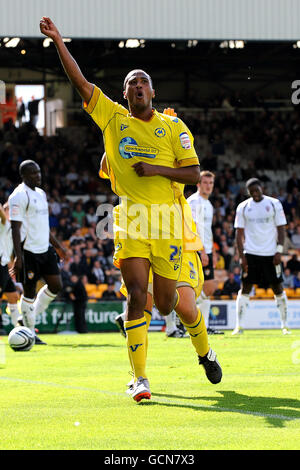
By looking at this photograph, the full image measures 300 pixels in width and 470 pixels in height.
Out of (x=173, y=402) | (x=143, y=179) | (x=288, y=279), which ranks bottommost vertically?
(x=288, y=279)

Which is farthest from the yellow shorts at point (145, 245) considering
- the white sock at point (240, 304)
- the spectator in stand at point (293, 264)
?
the spectator in stand at point (293, 264)

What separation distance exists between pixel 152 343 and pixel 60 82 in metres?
23.5

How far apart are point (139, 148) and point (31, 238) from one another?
250 inches

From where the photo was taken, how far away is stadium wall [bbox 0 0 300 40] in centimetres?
2309

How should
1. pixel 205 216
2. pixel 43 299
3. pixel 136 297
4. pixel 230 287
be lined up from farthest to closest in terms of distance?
1. pixel 230 287
2. pixel 205 216
3. pixel 43 299
4. pixel 136 297

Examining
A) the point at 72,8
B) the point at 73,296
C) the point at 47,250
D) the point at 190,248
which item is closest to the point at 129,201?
the point at 190,248

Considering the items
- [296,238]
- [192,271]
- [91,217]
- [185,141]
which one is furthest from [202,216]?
[296,238]

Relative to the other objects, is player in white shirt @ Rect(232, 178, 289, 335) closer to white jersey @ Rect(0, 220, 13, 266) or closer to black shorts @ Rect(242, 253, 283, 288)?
black shorts @ Rect(242, 253, 283, 288)

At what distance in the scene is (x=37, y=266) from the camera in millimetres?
13344

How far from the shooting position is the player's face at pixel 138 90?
7.29 m

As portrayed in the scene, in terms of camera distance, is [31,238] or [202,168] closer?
[31,238]

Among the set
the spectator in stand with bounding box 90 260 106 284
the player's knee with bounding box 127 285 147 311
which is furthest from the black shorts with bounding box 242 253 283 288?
the player's knee with bounding box 127 285 147 311

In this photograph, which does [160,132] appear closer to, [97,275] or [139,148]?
[139,148]

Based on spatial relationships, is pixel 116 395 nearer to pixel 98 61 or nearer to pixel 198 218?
pixel 198 218
